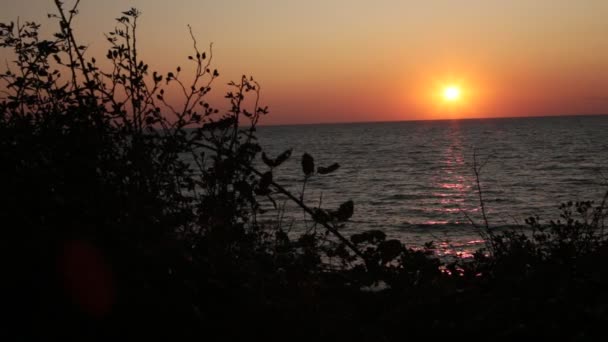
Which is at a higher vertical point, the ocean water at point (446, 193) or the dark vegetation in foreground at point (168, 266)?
the dark vegetation in foreground at point (168, 266)

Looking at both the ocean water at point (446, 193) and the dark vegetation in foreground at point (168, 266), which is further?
the ocean water at point (446, 193)

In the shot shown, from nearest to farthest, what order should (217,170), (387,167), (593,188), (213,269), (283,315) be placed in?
(283,315)
(213,269)
(217,170)
(593,188)
(387,167)

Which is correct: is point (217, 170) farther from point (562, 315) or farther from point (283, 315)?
point (562, 315)

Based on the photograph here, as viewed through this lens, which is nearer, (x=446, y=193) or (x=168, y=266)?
(x=168, y=266)

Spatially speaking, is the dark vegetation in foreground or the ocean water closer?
the dark vegetation in foreground

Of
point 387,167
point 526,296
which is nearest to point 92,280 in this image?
point 526,296

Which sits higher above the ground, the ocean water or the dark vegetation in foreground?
the dark vegetation in foreground

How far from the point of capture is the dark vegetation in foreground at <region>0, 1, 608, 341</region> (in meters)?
3.79

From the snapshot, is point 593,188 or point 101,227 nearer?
point 101,227

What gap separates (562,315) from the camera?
3.91 m

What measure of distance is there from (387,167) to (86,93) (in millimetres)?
56583

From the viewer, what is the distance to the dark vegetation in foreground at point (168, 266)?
3789mm

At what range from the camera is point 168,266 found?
3.96m

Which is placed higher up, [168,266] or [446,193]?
[168,266]
